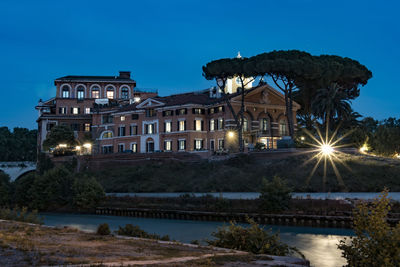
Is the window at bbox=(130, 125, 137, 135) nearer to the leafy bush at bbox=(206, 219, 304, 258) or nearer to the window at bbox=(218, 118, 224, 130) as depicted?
the window at bbox=(218, 118, 224, 130)

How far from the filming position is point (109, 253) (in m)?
13.9

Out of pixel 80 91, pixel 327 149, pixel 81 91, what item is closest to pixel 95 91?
pixel 81 91

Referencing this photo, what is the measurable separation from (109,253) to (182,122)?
52.1 m

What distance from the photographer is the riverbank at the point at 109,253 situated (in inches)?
475

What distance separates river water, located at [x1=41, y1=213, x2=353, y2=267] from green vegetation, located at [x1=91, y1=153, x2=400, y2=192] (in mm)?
10319

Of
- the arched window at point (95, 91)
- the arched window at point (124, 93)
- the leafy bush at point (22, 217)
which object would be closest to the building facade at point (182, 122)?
the arched window at point (95, 91)

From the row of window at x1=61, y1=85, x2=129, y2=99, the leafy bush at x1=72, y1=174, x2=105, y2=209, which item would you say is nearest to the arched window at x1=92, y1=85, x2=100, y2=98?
the row of window at x1=61, y1=85, x2=129, y2=99

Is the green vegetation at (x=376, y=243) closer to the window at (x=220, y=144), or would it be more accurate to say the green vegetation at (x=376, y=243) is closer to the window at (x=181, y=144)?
the window at (x=220, y=144)

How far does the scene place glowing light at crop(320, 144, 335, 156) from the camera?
165 feet

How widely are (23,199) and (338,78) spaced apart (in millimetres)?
48235

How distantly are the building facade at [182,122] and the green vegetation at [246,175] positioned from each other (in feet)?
→ 17.8

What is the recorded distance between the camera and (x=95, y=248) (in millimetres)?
15008

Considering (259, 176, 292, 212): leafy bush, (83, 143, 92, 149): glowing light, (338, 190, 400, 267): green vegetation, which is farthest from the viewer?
(83, 143, 92, 149): glowing light

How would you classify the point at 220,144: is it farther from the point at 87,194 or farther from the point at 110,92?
the point at 110,92
